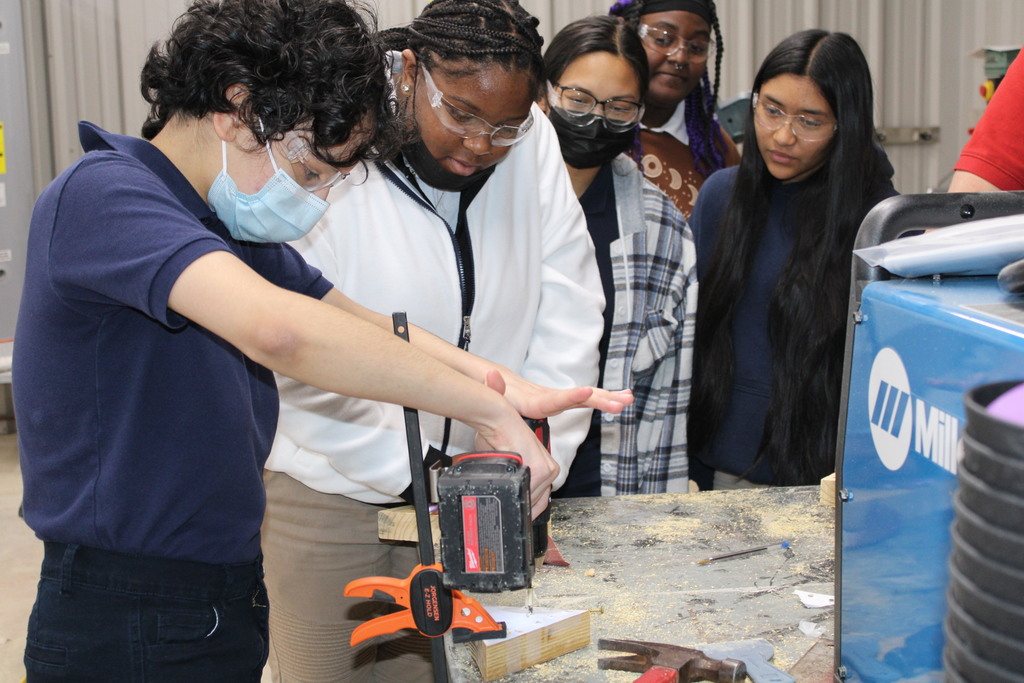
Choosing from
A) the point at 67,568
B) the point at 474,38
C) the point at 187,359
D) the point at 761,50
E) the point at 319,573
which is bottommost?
the point at 319,573

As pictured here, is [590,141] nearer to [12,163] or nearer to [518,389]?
[518,389]

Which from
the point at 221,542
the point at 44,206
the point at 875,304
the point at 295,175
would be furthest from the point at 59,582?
the point at 875,304

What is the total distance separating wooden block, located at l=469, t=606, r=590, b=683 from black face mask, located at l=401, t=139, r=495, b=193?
675 millimetres

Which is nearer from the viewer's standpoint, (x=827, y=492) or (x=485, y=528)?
(x=485, y=528)

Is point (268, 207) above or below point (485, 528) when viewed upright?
above

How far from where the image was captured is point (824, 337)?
1.91 metres

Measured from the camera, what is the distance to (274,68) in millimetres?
1017

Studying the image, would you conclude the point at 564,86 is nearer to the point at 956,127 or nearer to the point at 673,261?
the point at 673,261

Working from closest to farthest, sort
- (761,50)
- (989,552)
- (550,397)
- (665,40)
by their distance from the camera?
(989,552) → (550,397) → (665,40) → (761,50)

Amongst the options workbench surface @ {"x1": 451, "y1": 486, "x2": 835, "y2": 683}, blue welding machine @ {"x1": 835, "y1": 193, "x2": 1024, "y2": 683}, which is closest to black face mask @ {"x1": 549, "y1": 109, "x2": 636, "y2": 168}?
workbench surface @ {"x1": 451, "y1": 486, "x2": 835, "y2": 683}

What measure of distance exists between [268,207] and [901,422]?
0.73 meters

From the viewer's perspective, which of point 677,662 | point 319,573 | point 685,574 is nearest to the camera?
point 677,662

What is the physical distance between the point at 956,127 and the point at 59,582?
5.07 metres

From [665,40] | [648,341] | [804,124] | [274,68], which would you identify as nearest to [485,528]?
[274,68]
